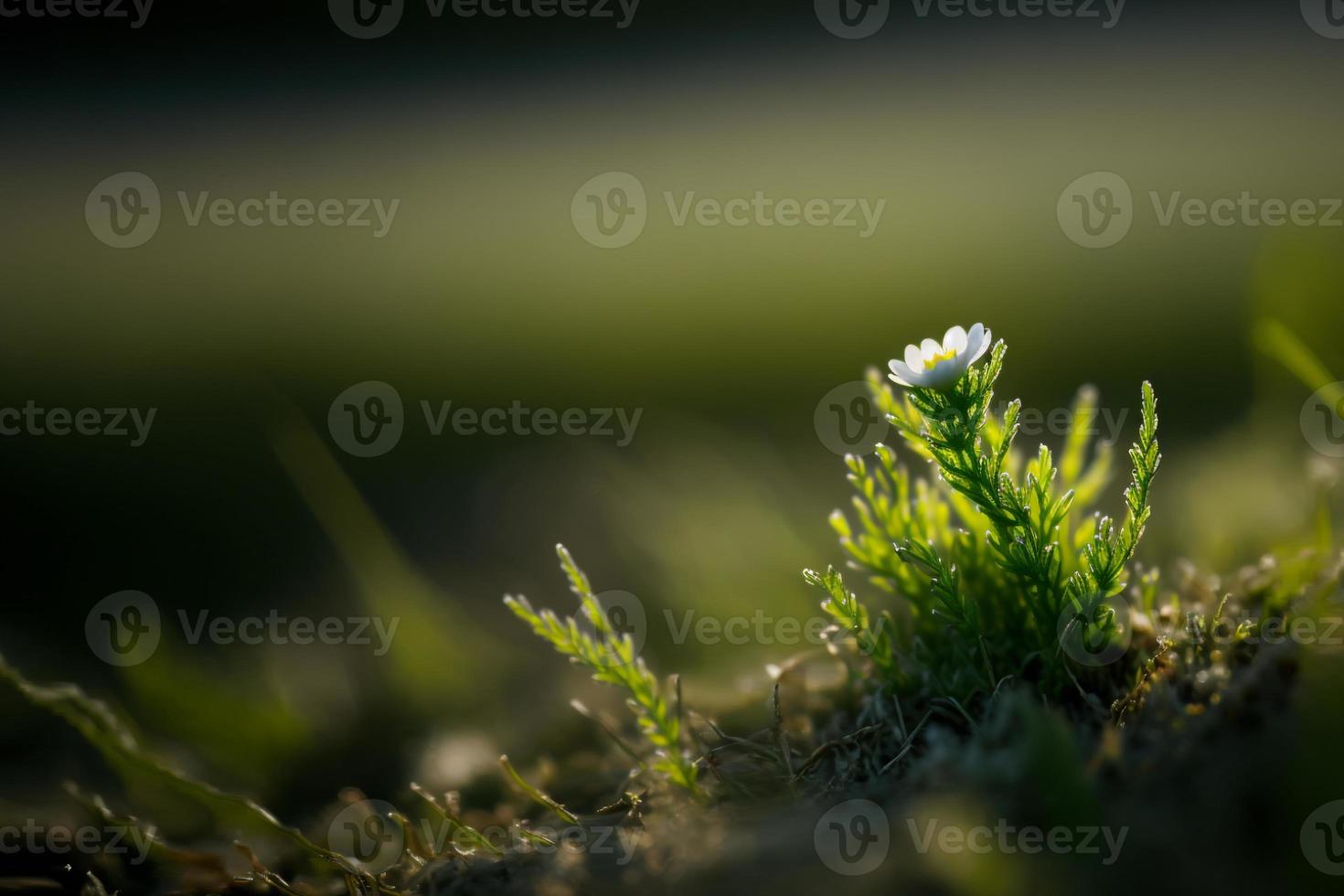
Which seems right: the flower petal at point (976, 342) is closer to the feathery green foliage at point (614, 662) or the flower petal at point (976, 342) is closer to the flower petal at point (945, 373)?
the flower petal at point (945, 373)

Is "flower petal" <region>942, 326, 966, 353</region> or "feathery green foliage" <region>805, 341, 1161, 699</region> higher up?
"flower petal" <region>942, 326, 966, 353</region>

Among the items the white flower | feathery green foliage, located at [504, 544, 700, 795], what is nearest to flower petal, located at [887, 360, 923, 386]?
the white flower

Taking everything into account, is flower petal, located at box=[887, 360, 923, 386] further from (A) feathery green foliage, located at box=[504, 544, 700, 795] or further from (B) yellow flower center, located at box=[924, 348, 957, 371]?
(A) feathery green foliage, located at box=[504, 544, 700, 795]

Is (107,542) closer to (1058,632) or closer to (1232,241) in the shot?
(1058,632)

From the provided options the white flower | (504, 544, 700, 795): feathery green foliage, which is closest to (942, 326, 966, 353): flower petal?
the white flower

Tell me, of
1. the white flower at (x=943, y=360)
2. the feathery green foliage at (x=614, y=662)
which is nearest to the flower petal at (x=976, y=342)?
the white flower at (x=943, y=360)

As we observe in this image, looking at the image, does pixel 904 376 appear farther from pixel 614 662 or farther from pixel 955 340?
pixel 614 662

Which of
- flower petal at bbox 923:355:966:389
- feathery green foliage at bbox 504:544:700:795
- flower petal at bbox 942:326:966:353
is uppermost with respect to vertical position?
flower petal at bbox 942:326:966:353

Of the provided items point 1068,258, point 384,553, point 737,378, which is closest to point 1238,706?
point 384,553
